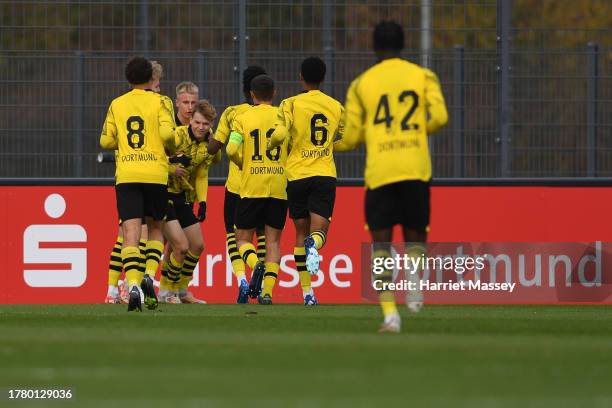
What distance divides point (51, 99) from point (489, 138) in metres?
4.59

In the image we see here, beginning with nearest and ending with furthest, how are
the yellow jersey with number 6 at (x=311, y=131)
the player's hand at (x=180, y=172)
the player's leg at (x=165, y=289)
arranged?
the yellow jersey with number 6 at (x=311, y=131)
the player's hand at (x=180, y=172)
the player's leg at (x=165, y=289)

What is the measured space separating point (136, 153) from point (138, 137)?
13cm

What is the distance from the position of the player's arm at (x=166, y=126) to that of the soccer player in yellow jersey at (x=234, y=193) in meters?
1.94

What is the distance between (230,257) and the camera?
54.4ft

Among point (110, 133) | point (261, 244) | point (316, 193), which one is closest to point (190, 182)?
point (261, 244)

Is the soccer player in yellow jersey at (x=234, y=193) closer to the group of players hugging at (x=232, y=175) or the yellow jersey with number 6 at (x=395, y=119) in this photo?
the group of players hugging at (x=232, y=175)

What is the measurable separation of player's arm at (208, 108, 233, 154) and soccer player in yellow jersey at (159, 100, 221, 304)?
0.29m

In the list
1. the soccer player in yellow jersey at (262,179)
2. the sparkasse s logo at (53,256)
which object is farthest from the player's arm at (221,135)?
the sparkasse s logo at (53,256)

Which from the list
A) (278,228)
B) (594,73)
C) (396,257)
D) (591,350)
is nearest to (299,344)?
(591,350)

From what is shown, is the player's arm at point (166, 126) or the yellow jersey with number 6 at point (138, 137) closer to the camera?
the player's arm at point (166, 126)

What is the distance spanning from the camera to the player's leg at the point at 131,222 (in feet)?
44.9

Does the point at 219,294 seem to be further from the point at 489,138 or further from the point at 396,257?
the point at 489,138

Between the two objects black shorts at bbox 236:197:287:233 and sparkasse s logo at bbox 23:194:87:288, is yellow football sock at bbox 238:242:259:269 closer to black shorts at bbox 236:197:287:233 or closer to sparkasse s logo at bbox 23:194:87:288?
black shorts at bbox 236:197:287:233

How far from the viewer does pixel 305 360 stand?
8.85m
